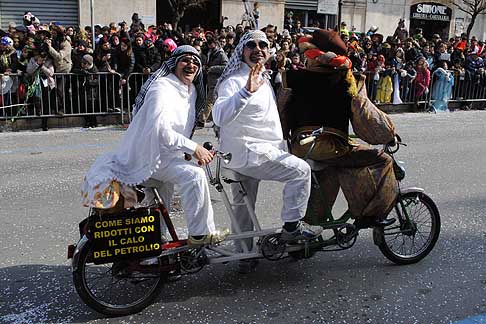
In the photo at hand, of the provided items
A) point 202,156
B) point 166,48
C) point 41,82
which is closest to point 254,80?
point 202,156

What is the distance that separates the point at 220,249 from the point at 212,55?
8.10 metres

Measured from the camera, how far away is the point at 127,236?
3.68m

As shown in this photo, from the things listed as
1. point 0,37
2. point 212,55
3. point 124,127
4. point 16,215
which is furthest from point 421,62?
point 16,215

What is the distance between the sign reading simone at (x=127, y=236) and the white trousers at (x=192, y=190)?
216 millimetres

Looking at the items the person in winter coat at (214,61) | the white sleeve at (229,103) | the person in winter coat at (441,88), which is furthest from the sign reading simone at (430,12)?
the white sleeve at (229,103)

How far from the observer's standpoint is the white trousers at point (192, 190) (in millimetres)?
3684

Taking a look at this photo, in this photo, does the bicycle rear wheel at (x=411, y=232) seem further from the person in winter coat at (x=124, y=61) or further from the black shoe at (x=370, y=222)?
the person in winter coat at (x=124, y=61)

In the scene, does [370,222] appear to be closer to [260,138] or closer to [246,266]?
[246,266]

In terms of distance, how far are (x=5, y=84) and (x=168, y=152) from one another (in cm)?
763

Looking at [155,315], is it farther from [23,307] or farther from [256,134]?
[256,134]

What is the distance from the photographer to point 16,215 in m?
5.67

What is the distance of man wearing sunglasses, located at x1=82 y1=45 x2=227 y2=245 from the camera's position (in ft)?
11.9

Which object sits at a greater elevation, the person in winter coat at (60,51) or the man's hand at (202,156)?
the person in winter coat at (60,51)

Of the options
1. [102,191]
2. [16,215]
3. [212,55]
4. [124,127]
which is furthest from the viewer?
[212,55]
